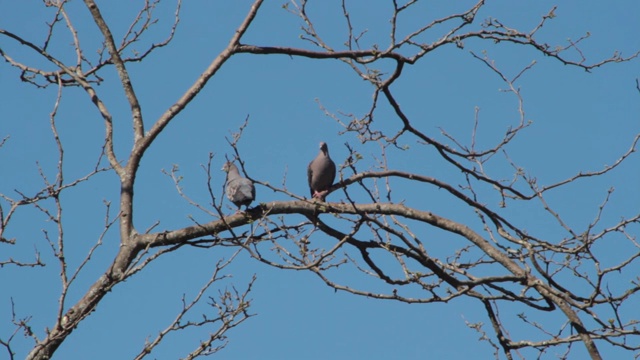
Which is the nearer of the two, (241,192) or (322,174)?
(241,192)

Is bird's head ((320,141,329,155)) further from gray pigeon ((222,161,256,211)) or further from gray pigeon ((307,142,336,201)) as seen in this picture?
gray pigeon ((222,161,256,211))

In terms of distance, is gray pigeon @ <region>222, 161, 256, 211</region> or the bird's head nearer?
gray pigeon @ <region>222, 161, 256, 211</region>

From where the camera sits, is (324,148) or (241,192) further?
(324,148)

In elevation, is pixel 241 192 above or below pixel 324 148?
below

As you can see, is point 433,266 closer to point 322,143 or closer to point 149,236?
point 149,236

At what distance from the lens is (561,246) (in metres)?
5.51

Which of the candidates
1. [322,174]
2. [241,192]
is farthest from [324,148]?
[241,192]

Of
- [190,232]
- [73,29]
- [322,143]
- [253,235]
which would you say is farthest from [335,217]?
[322,143]

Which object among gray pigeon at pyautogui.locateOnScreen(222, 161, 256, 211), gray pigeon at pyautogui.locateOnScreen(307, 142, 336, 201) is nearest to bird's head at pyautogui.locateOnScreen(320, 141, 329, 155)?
gray pigeon at pyautogui.locateOnScreen(307, 142, 336, 201)

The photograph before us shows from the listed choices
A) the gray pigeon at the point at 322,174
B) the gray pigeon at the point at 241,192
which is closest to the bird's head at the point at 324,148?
the gray pigeon at the point at 322,174

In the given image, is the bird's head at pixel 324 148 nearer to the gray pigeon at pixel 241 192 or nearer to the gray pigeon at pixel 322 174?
the gray pigeon at pixel 322 174

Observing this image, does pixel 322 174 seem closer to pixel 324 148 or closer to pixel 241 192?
pixel 324 148

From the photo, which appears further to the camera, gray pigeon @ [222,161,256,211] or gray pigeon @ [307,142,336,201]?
gray pigeon @ [307,142,336,201]

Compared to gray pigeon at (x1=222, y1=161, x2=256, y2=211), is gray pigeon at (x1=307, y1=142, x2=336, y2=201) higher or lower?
gray pigeon at (x1=307, y1=142, x2=336, y2=201)
